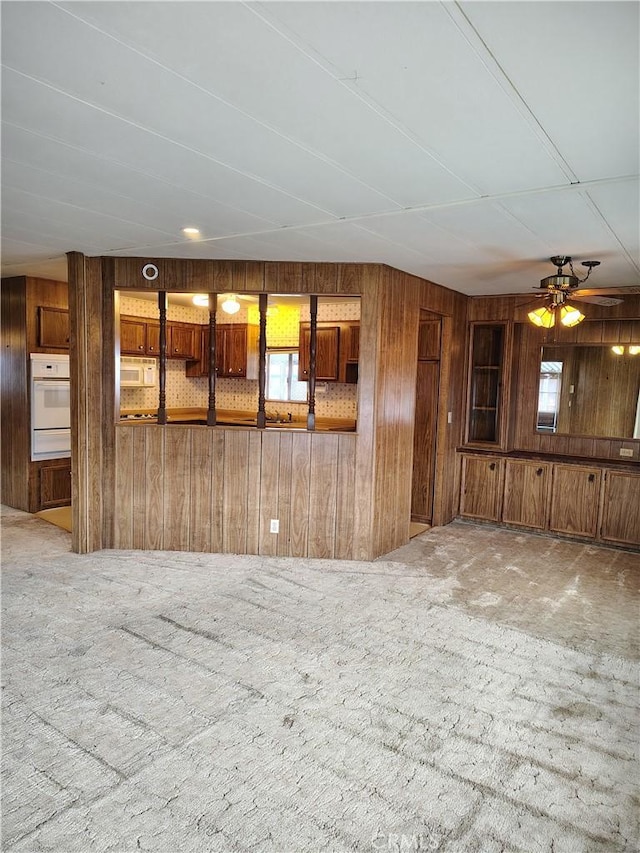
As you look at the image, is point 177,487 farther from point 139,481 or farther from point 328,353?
point 328,353

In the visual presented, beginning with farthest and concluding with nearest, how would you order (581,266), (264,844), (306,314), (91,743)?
(306,314)
(581,266)
(91,743)
(264,844)

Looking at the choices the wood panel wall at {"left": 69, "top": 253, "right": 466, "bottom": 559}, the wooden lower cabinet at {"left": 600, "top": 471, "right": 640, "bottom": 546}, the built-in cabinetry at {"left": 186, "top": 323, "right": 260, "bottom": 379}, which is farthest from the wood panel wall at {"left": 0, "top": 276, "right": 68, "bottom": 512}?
the wooden lower cabinet at {"left": 600, "top": 471, "right": 640, "bottom": 546}

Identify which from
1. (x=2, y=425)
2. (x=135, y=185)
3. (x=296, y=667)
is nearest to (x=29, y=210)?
(x=135, y=185)

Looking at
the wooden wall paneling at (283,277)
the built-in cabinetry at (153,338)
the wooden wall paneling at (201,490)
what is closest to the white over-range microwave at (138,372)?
the built-in cabinetry at (153,338)

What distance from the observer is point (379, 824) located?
2.05 m

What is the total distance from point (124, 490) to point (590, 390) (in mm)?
4770

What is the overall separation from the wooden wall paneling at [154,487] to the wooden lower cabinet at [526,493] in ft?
11.8

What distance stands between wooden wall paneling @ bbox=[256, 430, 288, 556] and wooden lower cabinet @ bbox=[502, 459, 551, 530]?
8.55 ft

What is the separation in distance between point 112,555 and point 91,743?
2615 mm

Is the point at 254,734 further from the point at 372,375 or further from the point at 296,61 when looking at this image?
the point at 372,375

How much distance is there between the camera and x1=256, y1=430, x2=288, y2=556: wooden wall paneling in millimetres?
4957

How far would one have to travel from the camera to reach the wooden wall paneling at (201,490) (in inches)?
197

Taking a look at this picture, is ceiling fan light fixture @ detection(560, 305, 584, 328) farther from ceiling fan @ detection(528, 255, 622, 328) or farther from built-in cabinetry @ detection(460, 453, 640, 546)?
built-in cabinetry @ detection(460, 453, 640, 546)

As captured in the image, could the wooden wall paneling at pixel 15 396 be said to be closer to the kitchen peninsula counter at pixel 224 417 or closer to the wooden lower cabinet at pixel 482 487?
the kitchen peninsula counter at pixel 224 417
